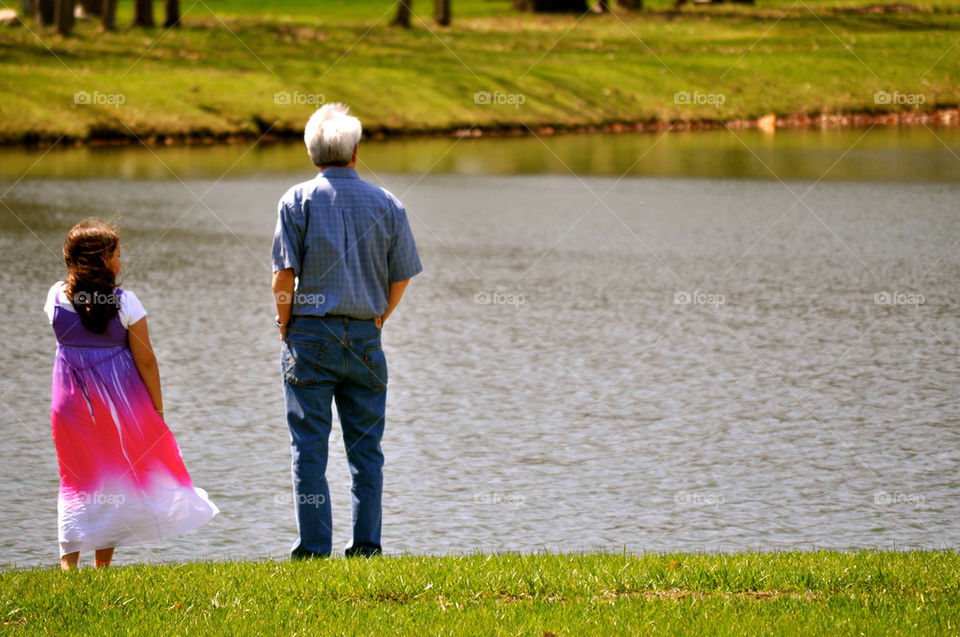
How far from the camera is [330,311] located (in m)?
6.10

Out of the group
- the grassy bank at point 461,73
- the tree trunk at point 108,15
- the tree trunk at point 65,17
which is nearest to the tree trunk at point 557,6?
the grassy bank at point 461,73

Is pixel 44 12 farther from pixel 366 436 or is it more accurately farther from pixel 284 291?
pixel 366 436

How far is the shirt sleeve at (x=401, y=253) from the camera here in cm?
629

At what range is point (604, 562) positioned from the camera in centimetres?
588

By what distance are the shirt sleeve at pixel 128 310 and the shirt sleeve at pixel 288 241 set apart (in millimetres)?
651

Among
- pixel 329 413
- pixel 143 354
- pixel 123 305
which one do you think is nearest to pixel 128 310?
pixel 123 305

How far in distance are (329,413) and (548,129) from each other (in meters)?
29.7

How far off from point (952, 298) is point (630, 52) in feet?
102

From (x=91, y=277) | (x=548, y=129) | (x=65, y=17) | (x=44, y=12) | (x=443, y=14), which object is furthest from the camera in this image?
(x=443, y=14)

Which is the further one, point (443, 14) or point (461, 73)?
point (443, 14)

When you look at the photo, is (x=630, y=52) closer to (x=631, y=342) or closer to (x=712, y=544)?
(x=631, y=342)

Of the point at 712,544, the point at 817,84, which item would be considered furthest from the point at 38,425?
the point at 817,84

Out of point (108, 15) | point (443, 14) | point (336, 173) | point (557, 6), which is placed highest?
point (557, 6)

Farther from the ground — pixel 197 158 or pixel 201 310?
pixel 197 158
